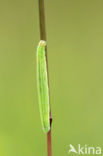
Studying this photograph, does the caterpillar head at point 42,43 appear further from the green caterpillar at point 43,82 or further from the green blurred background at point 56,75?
the green blurred background at point 56,75

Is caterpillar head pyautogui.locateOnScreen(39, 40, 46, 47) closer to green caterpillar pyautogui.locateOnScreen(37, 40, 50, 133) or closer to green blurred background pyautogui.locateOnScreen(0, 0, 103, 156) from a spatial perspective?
green caterpillar pyautogui.locateOnScreen(37, 40, 50, 133)

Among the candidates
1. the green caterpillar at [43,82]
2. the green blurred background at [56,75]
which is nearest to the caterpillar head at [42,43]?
the green caterpillar at [43,82]

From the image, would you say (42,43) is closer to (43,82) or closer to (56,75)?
(43,82)

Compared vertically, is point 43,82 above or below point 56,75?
above

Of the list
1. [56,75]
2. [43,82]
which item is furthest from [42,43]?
[56,75]

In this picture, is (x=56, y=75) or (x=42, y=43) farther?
(x=56, y=75)

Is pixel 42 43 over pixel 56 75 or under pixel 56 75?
over

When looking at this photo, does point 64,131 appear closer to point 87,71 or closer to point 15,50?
point 87,71

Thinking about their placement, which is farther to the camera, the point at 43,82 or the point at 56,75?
the point at 56,75

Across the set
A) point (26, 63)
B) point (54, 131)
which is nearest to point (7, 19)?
point (26, 63)
